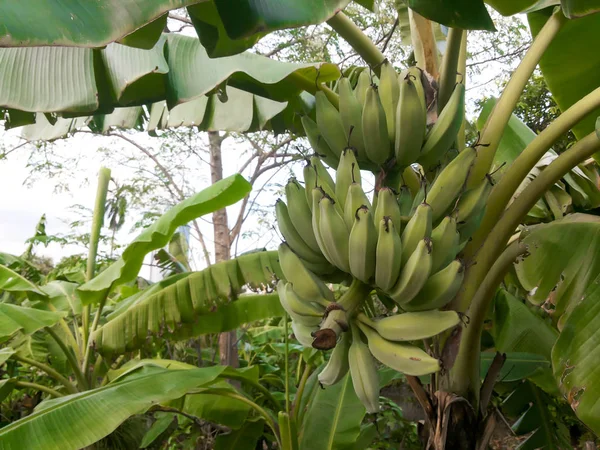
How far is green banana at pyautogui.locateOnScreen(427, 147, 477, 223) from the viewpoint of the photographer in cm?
95

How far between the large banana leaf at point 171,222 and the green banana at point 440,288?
3.53ft

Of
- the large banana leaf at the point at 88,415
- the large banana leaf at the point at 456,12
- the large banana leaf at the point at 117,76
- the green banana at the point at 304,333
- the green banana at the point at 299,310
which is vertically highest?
the large banana leaf at the point at 117,76

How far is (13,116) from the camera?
1439 millimetres

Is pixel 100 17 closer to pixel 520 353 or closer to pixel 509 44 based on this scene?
pixel 520 353

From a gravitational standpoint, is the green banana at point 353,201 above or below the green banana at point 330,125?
below

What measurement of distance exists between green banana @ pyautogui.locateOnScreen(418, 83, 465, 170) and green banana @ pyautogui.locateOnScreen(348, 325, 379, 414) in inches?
17.2

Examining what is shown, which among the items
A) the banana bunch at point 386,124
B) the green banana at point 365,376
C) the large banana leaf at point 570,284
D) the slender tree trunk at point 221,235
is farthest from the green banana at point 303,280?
the slender tree trunk at point 221,235

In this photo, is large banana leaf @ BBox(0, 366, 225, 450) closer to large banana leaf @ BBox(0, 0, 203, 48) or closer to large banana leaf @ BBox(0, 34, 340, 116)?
large banana leaf @ BBox(0, 34, 340, 116)

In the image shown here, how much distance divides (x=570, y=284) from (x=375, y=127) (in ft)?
2.66

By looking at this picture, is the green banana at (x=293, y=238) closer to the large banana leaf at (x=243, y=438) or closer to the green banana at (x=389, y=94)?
the green banana at (x=389, y=94)

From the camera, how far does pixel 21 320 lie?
1.70 metres

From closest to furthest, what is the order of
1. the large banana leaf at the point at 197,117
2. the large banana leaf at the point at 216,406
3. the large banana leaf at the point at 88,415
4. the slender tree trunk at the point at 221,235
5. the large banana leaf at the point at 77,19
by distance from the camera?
the large banana leaf at the point at 77,19, the large banana leaf at the point at 88,415, the large banana leaf at the point at 197,117, the large banana leaf at the point at 216,406, the slender tree trunk at the point at 221,235

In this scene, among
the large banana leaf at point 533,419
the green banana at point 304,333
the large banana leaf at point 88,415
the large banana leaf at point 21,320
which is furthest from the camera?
the large banana leaf at point 533,419

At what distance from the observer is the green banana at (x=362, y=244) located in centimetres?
82
